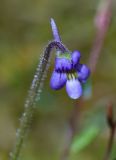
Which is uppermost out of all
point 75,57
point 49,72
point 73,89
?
point 49,72

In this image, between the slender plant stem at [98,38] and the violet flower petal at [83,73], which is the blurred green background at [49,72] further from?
the violet flower petal at [83,73]

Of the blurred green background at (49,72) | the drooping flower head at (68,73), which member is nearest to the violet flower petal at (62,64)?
the drooping flower head at (68,73)

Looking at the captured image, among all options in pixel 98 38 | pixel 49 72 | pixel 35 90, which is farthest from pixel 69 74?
pixel 49 72

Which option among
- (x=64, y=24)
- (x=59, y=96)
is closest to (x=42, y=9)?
(x=64, y=24)

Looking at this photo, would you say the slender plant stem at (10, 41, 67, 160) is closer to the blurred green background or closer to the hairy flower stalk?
the hairy flower stalk

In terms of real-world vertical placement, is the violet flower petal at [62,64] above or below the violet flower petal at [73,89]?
above

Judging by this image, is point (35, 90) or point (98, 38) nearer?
point (35, 90)

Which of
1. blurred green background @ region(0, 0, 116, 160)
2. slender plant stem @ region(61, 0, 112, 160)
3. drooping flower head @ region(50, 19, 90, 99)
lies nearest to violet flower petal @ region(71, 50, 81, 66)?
drooping flower head @ region(50, 19, 90, 99)

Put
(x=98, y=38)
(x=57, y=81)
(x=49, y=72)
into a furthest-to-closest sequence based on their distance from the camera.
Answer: (x=49, y=72) → (x=98, y=38) → (x=57, y=81)

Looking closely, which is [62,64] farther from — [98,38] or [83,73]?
[98,38]
